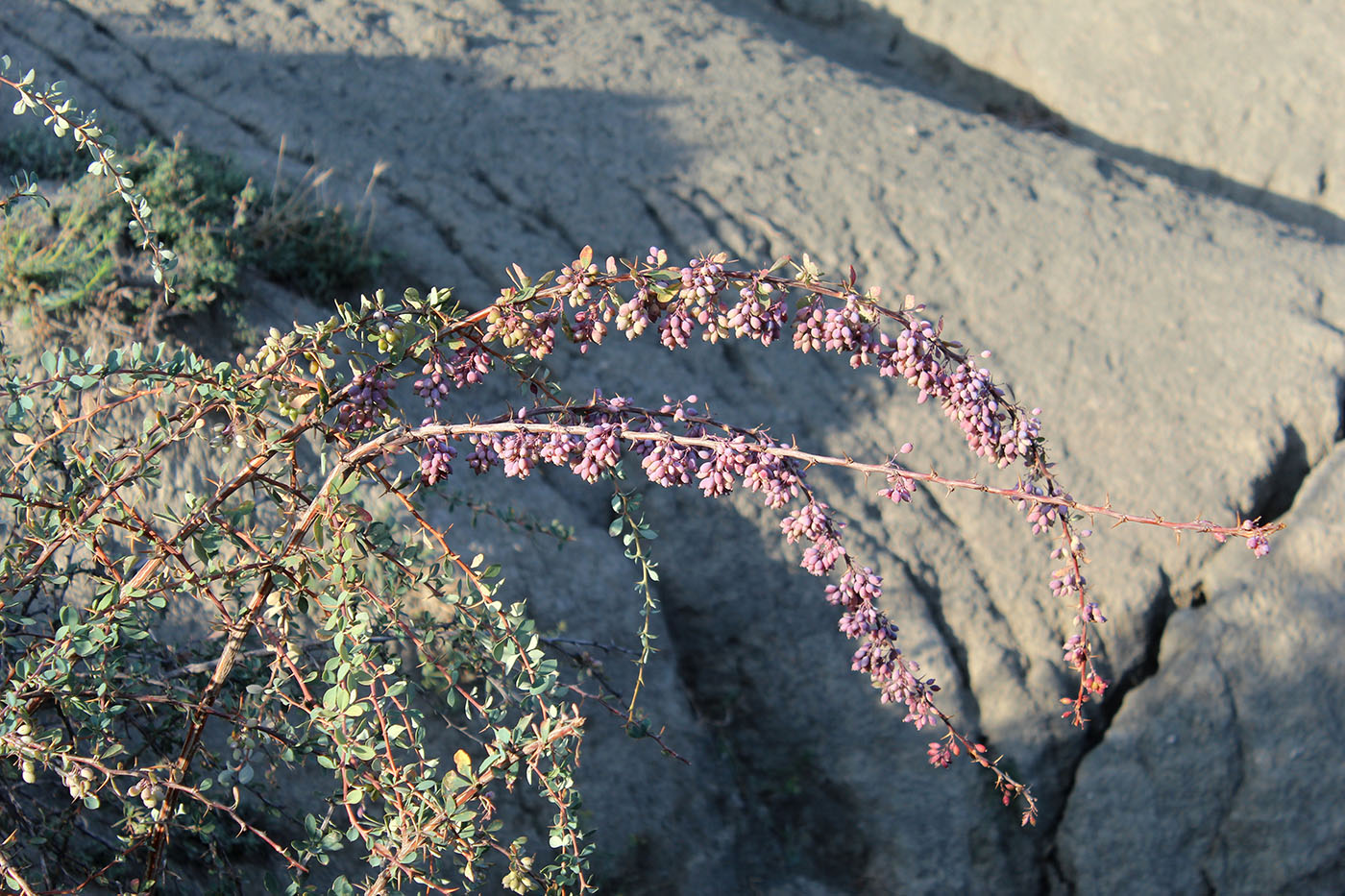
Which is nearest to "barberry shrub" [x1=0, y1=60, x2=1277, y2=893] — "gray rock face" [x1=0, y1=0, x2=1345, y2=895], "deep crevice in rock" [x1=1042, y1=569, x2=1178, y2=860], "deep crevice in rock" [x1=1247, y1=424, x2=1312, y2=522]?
"gray rock face" [x1=0, y1=0, x2=1345, y2=895]

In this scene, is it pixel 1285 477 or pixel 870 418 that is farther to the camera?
pixel 1285 477

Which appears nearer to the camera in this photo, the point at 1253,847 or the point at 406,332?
the point at 406,332

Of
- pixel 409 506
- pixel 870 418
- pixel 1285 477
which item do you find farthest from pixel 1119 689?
pixel 409 506

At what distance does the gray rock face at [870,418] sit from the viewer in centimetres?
373

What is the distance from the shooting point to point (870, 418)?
4.23 m

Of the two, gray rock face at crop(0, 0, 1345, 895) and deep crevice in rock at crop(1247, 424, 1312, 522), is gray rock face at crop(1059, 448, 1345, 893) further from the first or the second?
deep crevice in rock at crop(1247, 424, 1312, 522)

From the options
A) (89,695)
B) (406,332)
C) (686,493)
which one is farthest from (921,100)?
(89,695)

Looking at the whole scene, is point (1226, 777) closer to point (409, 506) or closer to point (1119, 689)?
point (1119, 689)

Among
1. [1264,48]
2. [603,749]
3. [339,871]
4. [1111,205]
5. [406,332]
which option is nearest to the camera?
[406,332]

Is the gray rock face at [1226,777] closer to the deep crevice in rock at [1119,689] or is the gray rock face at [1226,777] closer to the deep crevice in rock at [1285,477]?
the deep crevice in rock at [1119,689]

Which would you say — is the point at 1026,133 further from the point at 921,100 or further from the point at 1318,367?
the point at 1318,367

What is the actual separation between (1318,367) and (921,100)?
2512 millimetres

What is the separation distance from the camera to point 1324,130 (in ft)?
19.6

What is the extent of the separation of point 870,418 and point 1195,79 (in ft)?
12.3
